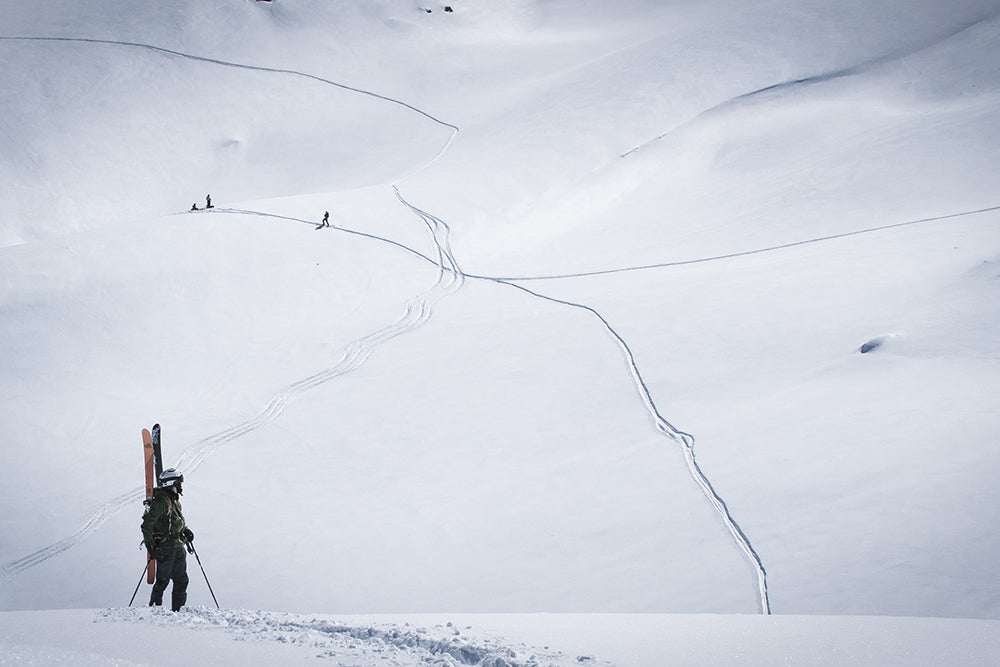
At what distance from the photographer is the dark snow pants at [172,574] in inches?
208

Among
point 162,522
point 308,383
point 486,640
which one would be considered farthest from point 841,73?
point 486,640

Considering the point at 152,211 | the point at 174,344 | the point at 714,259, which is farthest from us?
the point at 152,211

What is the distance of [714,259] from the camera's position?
11758mm

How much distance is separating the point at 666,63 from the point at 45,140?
44.8 ft

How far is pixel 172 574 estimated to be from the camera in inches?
211

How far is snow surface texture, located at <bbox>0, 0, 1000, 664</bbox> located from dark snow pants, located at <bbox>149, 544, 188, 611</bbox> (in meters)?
0.65

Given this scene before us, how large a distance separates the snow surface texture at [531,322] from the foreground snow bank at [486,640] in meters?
0.69

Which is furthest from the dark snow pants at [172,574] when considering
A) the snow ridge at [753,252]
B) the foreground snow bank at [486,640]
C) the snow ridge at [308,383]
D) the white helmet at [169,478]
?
the snow ridge at [753,252]

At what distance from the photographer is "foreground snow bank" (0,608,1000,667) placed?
3582 millimetres

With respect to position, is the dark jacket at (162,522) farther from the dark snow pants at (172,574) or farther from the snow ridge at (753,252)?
the snow ridge at (753,252)

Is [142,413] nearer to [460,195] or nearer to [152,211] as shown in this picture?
[460,195]

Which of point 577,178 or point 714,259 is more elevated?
point 577,178

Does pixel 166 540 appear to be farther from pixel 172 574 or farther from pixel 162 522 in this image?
pixel 172 574

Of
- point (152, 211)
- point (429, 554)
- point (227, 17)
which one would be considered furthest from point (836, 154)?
point (227, 17)
